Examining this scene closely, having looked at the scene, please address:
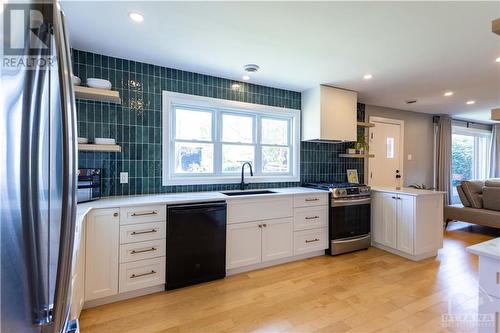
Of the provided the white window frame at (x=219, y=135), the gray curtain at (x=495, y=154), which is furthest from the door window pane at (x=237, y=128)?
the gray curtain at (x=495, y=154)

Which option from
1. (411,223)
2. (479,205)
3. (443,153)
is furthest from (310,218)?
(443,153)

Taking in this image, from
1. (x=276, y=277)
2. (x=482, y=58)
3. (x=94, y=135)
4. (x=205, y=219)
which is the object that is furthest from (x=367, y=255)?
→ (x=94, y=135)

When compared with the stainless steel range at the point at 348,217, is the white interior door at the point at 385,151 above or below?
above

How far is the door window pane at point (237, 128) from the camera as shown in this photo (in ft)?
10.8

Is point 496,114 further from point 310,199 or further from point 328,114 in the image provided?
point 328,114

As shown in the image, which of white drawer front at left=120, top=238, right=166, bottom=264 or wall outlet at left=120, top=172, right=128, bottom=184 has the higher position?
wall outlet at left=120, top=172, right=128, bottom=184

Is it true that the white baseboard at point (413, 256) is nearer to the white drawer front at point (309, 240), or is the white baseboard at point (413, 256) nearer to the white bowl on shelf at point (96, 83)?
the white drawer front at point (309, 240)

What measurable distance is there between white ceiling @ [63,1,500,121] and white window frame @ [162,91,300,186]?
14.1 inches

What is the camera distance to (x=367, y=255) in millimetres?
3275

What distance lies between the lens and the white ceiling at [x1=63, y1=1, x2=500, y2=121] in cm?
175

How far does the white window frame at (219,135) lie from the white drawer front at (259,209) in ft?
1.92

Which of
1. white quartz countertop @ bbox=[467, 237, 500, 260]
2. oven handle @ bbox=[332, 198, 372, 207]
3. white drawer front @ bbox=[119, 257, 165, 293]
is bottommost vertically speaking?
white drawer front @ bbox=[119, 257, 165, 293]

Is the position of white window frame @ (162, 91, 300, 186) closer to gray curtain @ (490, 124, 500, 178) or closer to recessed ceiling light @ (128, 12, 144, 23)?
recessed ceiling light @ (128, 12, 144, 23)

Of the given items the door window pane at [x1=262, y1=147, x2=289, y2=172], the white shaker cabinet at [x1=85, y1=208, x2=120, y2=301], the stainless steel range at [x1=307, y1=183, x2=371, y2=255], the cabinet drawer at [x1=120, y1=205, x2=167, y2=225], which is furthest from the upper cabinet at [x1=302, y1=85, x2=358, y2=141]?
the white shaker cabinet at [x1=85, y1=208, x2=120, y2=301]
